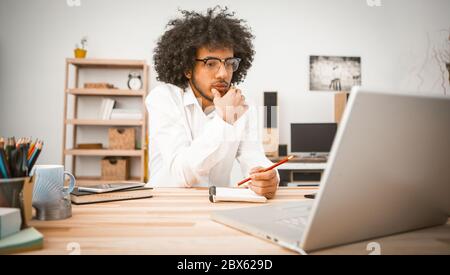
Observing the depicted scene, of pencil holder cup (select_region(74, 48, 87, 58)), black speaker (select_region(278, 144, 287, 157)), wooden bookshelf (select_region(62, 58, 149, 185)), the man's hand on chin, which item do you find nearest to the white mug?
the man's hand on chin

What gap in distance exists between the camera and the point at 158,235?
58 centimetres

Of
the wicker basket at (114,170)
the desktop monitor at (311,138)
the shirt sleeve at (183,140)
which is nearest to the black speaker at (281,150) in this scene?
→ the desktop monitor at (311,138)

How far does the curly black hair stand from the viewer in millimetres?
1749

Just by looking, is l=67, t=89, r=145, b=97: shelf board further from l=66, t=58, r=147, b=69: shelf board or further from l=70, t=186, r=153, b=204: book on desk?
l=70, t=186, r=153, b=204: book on desk

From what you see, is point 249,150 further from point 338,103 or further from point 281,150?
point 338,103

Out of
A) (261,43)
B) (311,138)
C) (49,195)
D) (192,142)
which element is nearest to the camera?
(49,195)

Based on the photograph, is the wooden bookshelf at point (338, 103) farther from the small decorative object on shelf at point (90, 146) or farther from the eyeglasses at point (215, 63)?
the small decorative object on shelf at point (90, 146)

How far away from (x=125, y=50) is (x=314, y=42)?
93.6 inches

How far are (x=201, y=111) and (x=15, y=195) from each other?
3.79ft

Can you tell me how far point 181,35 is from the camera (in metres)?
1.89

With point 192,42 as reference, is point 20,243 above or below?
below

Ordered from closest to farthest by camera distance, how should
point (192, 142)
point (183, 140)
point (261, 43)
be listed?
point (192, 142) < point (183, 140) < point (261, 43)

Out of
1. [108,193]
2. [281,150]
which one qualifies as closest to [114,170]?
[281,150]
